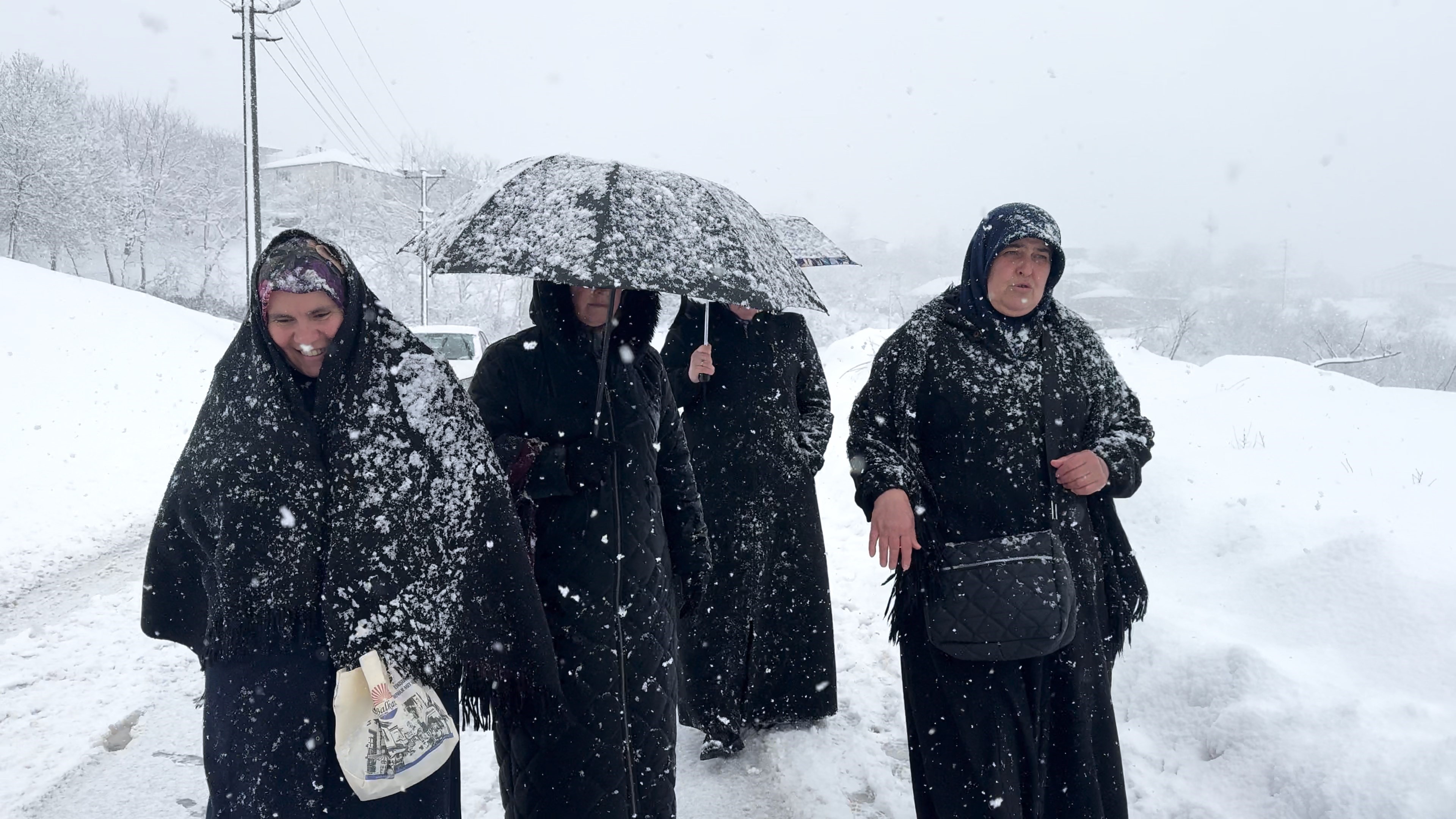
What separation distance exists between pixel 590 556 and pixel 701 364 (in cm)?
157

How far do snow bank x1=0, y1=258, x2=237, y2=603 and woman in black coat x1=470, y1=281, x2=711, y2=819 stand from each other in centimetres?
517

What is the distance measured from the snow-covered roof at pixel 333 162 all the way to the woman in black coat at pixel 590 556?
66928 millimetres

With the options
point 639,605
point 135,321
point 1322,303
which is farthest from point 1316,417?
point 1322,303

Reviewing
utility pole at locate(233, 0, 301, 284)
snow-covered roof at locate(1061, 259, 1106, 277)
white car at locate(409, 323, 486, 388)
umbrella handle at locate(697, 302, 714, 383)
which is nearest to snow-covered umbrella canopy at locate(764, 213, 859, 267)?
umbrella handle at locate(697, 302, 714, 383)

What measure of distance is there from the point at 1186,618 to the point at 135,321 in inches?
885

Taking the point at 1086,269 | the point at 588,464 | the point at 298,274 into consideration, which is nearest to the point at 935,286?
the point at 1086,269

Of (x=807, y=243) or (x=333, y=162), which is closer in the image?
(x=807, y=243)

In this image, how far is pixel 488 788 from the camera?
130 inches

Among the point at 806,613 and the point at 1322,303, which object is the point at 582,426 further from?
the point at 1322,303

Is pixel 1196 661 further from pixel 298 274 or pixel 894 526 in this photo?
pixel 298 274

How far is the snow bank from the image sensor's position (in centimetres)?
720

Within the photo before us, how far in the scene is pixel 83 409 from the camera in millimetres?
11891

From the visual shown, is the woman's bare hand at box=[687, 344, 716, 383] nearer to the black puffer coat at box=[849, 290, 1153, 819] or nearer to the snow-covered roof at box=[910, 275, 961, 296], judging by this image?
the snow-covered roof at box=[910, 275, 961, 296]

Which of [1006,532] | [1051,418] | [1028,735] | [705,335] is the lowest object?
[1028,735]
